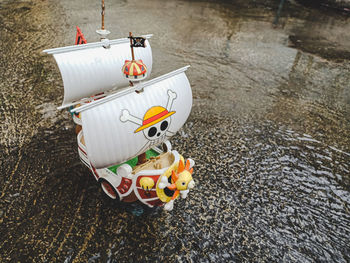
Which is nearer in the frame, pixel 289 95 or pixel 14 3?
pixel 289 95

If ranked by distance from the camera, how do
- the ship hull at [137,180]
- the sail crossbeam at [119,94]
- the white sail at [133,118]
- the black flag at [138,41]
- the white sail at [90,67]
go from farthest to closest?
the white sail at [90,67] < the ship hull at [137,180] < the black flag at [138,41] < the white sail at [133,118] < the sail crossbeam at [119,94]

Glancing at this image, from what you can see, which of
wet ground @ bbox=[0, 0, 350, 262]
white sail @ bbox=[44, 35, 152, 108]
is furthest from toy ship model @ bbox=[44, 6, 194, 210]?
wet ground @ bbox=[0, 0, 350, 262]

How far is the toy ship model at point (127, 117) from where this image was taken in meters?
2.98

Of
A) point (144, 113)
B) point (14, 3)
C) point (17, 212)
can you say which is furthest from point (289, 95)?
point (14, 3)

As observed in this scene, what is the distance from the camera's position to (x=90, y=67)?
12.8 ft

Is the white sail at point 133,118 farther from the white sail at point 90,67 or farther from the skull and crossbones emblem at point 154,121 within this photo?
the white sail at point 90,67

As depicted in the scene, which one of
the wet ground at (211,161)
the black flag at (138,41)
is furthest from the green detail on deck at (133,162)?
the black flag at (138,41)

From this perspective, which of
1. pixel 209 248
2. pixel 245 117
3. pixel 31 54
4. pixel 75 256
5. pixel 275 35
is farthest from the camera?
pixel 275 35

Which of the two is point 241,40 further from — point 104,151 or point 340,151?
point 104,151

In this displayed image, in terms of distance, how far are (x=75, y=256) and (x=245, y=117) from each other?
477 centimetres

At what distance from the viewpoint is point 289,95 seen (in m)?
7.66

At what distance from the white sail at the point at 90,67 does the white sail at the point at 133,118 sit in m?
1.10

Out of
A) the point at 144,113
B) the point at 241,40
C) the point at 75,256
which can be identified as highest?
the point at 144,113

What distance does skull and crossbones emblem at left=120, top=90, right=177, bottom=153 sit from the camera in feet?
Result: 10.2
